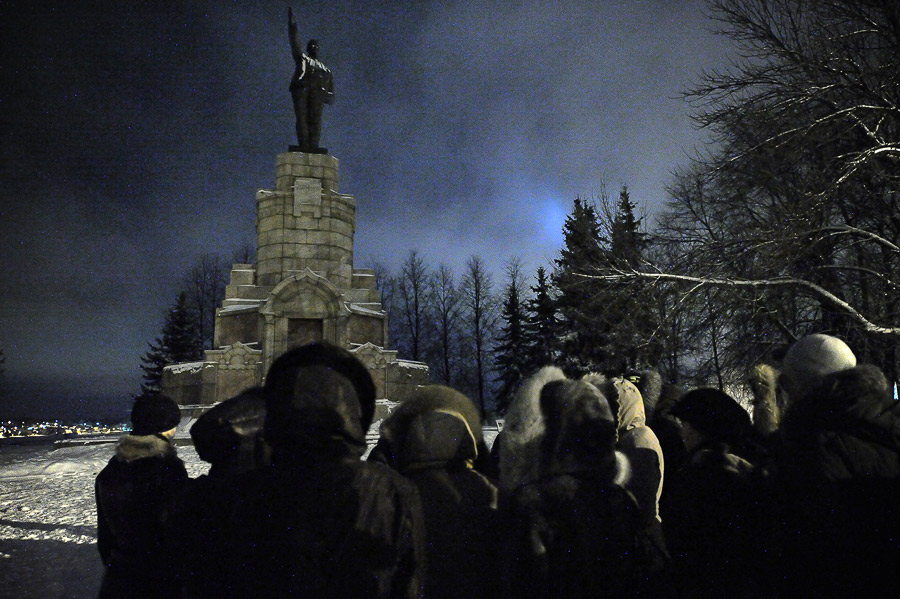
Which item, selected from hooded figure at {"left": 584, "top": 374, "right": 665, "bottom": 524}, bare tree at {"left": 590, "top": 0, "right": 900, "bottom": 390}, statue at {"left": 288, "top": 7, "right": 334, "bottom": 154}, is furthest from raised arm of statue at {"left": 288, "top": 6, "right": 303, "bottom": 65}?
hooded figure at {"left": 584, "top": 374, "right": 665, "bottom": 524}

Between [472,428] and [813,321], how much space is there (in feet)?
42.3

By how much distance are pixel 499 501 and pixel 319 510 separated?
857 millimetres

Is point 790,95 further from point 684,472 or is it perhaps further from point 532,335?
point 532,335

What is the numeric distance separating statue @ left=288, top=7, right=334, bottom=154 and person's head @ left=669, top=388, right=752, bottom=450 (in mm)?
18509

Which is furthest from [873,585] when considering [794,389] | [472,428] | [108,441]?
[108,441]

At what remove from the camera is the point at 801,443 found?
2172 millimetres

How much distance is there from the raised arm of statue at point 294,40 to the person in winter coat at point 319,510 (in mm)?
19320

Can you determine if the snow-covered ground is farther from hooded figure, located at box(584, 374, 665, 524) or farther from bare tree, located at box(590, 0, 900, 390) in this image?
bare tree, located at box(590, 0, 900, 390)

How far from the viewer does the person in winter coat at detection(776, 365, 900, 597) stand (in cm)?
205

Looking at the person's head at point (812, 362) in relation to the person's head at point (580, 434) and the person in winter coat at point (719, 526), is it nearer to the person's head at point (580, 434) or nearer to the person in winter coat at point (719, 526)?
the person in winter coat at point (719, 526)

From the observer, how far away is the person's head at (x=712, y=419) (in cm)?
265

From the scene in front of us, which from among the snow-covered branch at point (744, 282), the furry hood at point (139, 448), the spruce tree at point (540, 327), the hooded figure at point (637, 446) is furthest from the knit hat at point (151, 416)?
the spruce tree at point (540, 327)

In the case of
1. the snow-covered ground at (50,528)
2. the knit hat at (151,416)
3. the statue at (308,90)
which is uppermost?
the statue at (308,90)

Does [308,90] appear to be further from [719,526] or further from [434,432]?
[719,526]
